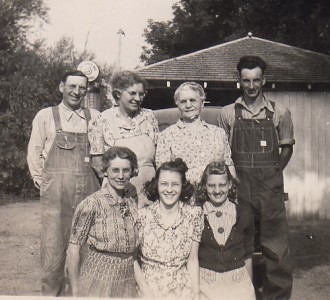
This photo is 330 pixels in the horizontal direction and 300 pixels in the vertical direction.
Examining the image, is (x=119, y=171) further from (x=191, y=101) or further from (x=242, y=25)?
(x=242, y=25)

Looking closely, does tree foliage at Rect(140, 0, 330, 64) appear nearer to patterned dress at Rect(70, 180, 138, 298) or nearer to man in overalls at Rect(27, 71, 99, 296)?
man in overalls at Rect(27, 71, 99, 296)

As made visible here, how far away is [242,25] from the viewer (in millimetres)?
13562

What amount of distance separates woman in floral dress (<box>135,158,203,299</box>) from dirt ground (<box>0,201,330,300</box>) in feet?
2.44

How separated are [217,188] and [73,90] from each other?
1139mm

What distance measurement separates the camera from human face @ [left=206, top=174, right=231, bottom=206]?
8.11 ft

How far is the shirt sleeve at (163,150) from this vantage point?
2635 millimetres

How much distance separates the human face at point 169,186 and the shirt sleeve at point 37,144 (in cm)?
99

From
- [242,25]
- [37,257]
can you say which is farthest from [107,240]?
[242,25]

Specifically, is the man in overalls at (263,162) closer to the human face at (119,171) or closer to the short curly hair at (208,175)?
the short curly hair at (208,175)

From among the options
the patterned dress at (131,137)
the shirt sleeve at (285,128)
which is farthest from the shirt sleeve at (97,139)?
the shirt sleeve at (285,128)

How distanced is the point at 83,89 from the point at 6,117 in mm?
6489

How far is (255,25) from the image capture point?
13.5 metres

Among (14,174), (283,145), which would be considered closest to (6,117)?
(14,174)

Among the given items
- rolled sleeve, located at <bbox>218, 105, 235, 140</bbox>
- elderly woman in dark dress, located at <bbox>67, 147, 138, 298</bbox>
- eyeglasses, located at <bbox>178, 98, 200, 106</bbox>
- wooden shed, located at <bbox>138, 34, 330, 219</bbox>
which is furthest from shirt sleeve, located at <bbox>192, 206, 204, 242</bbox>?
wooden shed, located at <bbox>138, 34, 330, 219</bbox>
